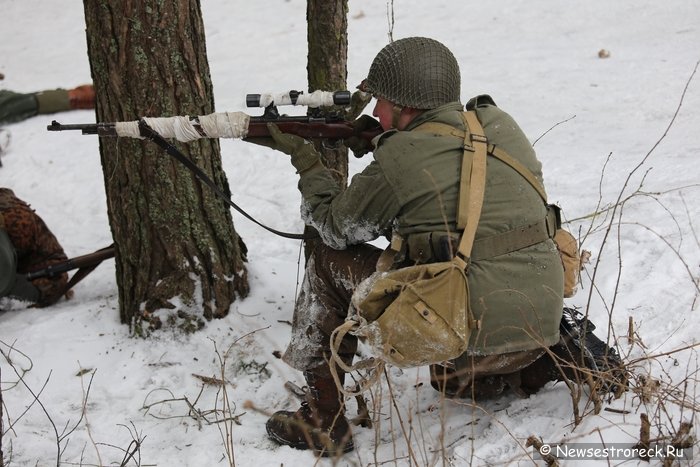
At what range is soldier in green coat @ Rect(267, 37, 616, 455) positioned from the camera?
254cm

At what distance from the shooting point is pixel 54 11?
34.8ft

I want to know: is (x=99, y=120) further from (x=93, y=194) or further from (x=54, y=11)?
(x=54, y=11)

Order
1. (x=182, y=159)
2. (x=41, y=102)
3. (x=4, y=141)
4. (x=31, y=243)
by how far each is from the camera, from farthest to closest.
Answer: (x=41, y=102) < (x=4, y=141) < (x=31, y=243) < (x=182, y=159)

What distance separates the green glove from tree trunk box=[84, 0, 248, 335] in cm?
66

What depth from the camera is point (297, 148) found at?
3.02m

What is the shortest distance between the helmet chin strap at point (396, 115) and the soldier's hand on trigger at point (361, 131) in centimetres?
29

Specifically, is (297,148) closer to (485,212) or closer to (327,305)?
(327,305)

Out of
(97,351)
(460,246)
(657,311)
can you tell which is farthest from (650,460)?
(97,351)

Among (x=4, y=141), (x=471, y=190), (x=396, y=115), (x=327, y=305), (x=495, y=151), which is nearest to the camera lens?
(x=471, y=190)

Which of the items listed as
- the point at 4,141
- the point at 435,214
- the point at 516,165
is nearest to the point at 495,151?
the point at 516,165

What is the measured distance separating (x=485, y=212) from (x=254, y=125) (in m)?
1.18

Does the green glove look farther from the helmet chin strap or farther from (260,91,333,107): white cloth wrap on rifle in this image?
the helmet chin strap

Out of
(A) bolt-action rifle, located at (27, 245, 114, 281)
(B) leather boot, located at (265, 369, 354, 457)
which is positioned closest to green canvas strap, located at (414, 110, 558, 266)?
→ (B) leather boot, located at (265, 369, 354, 457)

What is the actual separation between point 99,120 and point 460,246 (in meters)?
2.05
